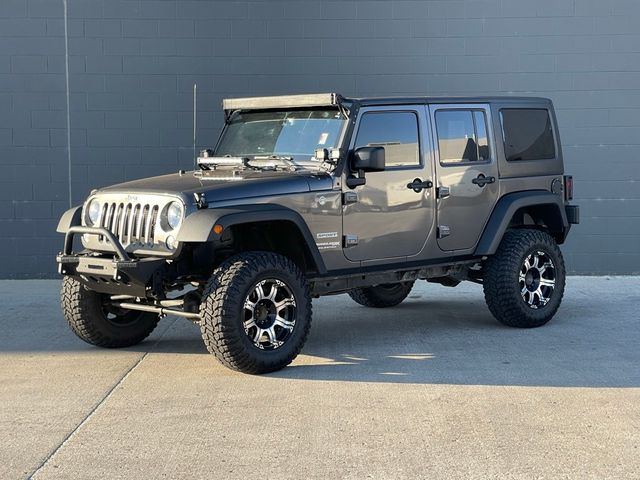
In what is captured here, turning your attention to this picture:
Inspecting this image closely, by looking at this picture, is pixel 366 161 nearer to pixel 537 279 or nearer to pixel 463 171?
pixel 463 171

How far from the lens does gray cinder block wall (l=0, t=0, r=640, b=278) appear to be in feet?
37.3

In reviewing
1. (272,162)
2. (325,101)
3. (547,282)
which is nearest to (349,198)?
(272,162)

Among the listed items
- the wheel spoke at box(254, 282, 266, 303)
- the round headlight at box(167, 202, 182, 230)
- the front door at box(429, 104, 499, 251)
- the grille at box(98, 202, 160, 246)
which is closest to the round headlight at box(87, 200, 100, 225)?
the grille at box(98, 202, 160, 246)

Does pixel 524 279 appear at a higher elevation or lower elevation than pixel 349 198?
lower

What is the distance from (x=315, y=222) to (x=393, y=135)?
1.13 m

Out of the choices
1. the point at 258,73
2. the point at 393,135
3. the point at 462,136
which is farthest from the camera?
the point at 258,73

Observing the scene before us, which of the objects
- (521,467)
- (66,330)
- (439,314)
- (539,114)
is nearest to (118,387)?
(66,330)

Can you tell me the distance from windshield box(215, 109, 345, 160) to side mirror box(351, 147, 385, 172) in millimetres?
226

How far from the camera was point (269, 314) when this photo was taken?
22.7 ft

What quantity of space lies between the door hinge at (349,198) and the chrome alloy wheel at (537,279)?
1896 mm

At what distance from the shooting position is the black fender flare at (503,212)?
839 centimetres

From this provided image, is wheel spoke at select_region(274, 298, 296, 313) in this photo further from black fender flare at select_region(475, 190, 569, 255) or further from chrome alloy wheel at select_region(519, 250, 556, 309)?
chrome alloy wheel at select_region(519, 250, 556, 309)

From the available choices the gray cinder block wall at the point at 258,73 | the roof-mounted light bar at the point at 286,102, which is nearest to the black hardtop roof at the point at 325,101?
the roof-mounted light bar at the point at 286,102

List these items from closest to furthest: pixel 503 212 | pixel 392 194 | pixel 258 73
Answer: pixel 392 194, pixel 503 212, pixel 258 73
